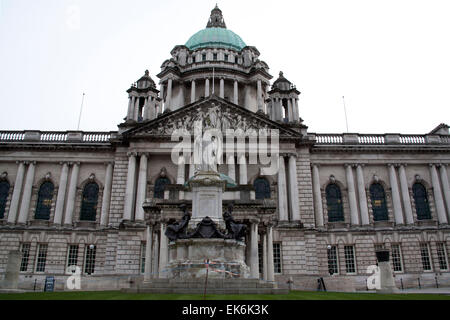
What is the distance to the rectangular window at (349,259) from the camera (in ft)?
116

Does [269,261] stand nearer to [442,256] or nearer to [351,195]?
[351,195]

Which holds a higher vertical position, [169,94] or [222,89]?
[222,89]

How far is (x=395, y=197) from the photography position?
37156mm

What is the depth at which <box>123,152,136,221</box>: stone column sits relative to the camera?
33.3 meters

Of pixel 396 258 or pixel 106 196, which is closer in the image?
pixel 396 258

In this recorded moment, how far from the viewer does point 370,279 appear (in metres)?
33.1

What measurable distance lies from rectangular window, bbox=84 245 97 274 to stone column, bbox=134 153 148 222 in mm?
6049

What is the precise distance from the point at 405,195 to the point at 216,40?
3663 cm

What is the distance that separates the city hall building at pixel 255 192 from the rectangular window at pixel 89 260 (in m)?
0.10

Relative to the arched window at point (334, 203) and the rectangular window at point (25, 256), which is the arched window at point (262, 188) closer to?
the arched window at point (334, 203)

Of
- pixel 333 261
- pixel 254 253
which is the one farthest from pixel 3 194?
pixel 333 261

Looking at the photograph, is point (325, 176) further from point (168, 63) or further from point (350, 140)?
point (168, 63)

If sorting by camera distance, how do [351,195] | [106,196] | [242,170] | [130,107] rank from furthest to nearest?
1. [130,107]
2. [351,195]
3. [106,196]
4. [242,170]
